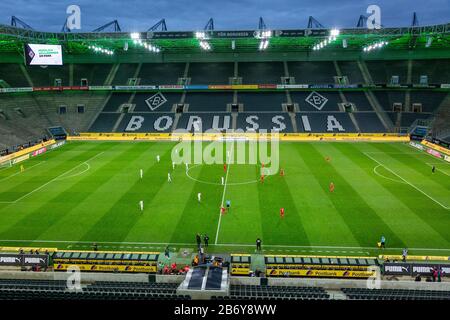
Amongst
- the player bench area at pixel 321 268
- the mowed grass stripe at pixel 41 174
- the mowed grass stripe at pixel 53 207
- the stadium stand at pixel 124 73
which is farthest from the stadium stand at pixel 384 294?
the stadium stand at pixel 124 73

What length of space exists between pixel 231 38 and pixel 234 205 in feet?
138

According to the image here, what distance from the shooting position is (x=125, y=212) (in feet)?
93.7

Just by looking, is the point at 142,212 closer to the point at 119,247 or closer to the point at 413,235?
the point at 119,247

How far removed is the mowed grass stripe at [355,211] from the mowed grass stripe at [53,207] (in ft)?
70.6

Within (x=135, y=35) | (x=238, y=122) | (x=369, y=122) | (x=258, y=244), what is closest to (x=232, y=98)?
(x=238, y=122)

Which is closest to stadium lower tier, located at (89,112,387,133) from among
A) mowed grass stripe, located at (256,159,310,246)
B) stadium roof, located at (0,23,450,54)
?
stadium roof, located at (0,23,450,54)

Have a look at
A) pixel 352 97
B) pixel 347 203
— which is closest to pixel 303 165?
pixel 347 203

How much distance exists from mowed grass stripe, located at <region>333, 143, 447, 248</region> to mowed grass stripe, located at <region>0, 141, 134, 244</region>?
2377 cm

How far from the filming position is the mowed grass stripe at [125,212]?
24.8 metres

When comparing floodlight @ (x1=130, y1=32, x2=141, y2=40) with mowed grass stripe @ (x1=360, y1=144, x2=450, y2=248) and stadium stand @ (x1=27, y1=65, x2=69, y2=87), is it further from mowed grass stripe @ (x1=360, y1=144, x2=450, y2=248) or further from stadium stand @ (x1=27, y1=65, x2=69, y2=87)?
mowed grass stripe @ (x1=360, y1=144, x2=450, y2=248)

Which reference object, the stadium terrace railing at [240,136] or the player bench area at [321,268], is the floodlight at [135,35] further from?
the player bench area at [321,268]

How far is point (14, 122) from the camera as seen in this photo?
6075cm

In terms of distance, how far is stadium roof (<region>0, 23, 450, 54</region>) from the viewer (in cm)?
6012

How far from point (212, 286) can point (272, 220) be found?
12.2 m
